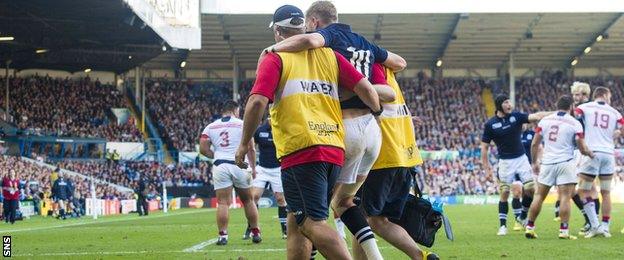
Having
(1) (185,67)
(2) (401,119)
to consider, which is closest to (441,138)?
(1) (185,67)

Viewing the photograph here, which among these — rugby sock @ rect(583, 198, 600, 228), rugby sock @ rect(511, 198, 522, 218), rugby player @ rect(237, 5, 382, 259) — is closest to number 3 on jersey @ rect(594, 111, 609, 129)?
Answer: rugby sock @ rect(583, 198, 600, 228)

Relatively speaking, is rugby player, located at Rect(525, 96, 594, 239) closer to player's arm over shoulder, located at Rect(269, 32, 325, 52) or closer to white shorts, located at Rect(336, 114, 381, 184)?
white shorts, located at Rect(336, 114, 381, 184)

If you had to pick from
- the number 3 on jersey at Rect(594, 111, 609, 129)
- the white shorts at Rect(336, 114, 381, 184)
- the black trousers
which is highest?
the number 3 on jersey at Rect(594, 111, 609, 129)

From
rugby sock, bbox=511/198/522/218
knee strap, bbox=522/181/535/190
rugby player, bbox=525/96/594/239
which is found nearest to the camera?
rugby player, bbox=525/96/594/239

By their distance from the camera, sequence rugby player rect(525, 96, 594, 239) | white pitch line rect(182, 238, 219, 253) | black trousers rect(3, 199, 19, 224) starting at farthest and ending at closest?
black trousers rect(3, 199, 19, 224) → rugby player rect(525, 96, 594, 239) → white pitch line rect(182, 238, 219, 253)

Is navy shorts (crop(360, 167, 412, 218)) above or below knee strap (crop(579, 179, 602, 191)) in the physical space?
above

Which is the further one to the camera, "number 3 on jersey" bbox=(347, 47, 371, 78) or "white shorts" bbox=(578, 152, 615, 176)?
"white shorts" bbox=(578, 152, 615, 176)

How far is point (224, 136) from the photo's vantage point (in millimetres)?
14273

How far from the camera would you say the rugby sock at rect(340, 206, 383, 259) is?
7.38 metres

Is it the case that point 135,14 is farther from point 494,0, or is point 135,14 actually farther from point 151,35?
point 494,0

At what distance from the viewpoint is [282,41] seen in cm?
714

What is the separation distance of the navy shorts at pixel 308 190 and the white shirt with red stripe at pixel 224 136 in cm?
735

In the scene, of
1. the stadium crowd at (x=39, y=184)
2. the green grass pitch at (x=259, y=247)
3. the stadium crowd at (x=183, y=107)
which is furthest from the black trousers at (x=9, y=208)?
the stadium crowd at (x=183, y=107)

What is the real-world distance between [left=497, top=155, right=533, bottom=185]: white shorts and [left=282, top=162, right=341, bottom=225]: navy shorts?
968 cm
